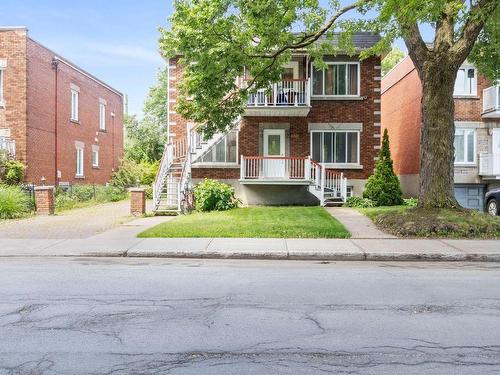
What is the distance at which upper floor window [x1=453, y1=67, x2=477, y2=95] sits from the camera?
2383cm

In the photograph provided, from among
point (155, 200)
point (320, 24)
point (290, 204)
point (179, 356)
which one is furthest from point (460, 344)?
point (290, 204)

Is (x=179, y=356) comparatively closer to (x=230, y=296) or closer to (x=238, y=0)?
(x=230, y=296)

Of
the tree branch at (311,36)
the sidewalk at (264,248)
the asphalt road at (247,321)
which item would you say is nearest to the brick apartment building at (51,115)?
the sidewalk at (264,248)

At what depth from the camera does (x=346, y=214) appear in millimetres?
16906

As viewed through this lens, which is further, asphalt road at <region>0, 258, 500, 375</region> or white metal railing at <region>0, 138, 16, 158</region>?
white metal railing at <region>0, 138, 16, 158</region>

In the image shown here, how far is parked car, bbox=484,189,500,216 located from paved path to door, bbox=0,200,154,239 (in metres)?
13.3

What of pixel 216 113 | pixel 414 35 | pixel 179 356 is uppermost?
pixel 414 35

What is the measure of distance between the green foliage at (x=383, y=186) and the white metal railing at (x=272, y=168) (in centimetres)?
288

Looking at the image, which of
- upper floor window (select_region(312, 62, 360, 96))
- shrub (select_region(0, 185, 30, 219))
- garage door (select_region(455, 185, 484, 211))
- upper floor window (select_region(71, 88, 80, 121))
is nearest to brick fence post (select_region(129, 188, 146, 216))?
shrub (select_region(0, 185, 30, 219))

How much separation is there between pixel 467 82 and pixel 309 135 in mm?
8495

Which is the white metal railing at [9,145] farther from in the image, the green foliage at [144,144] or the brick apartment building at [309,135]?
the green foliage at [144,144]

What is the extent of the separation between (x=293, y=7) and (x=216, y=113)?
402 cm

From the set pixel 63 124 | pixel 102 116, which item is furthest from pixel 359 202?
pixel 102 116

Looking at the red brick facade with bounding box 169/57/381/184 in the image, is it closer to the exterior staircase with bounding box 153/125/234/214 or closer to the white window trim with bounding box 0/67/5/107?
the exterior staircase with bounding box 153/125/234/214
